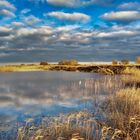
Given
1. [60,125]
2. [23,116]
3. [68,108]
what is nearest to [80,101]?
[68,108]

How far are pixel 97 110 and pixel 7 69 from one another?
52666 mm

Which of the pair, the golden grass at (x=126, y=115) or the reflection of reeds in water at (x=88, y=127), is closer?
the reflection of reeds in water at (x=88, y=127)

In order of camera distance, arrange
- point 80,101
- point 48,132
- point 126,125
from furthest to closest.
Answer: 1. point 80,101
2. point 126,125
3. point 48,132

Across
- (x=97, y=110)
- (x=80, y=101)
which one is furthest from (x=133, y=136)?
(x=80, y=101)

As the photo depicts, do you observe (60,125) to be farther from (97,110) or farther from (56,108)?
(56,108)

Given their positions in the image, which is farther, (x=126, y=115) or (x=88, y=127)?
(x=126, y=115)

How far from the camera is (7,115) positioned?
1173 cm

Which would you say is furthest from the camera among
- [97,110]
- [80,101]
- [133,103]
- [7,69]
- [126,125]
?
[7,69]

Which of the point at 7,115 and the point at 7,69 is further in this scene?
the point at 7,69

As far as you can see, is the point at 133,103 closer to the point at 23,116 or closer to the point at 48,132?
the point at 23,116

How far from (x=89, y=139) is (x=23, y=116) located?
Result: 14.1 feet

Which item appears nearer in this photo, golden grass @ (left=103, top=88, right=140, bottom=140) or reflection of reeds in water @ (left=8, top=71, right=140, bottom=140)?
reflection of reeds in water @ (left=8, top=71, right=140, bottom=140)

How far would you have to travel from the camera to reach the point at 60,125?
811cm

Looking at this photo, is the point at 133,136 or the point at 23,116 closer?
the point at 133,136
